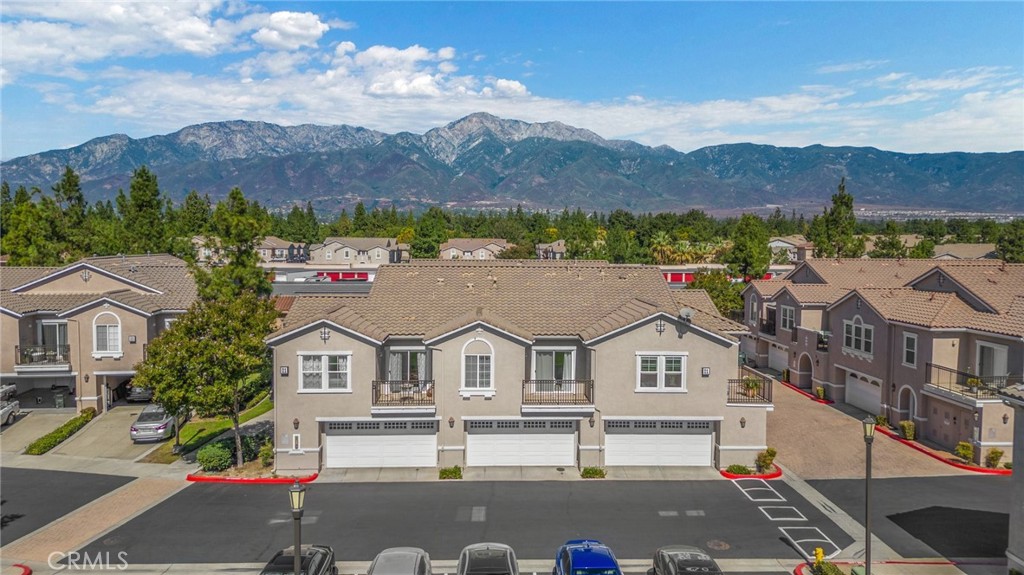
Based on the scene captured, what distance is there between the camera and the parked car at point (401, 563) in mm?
15591

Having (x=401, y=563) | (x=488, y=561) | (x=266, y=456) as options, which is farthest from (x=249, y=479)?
(x=488, y=561)

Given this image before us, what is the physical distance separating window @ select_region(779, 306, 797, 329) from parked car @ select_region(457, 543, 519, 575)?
29.4m

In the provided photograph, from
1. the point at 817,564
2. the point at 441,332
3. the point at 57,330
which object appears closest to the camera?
the point at 817,564

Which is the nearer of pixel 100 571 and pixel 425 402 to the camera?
pixel 100 571

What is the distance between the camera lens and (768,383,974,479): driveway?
84.3 feet

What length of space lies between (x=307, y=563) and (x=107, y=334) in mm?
22755

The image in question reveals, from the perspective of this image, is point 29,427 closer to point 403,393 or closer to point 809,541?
point 403,393

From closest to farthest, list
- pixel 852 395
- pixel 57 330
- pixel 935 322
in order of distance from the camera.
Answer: pixel 935 322
pixel 57 330
pixel 852 395

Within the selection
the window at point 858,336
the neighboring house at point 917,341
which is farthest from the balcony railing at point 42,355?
the window at point 858,336

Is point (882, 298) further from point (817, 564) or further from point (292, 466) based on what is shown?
point (292, 466)

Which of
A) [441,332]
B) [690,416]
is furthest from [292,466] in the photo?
[690,416]

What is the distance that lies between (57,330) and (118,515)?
16624mm

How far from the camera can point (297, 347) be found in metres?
24.9

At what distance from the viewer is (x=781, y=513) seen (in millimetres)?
21609
